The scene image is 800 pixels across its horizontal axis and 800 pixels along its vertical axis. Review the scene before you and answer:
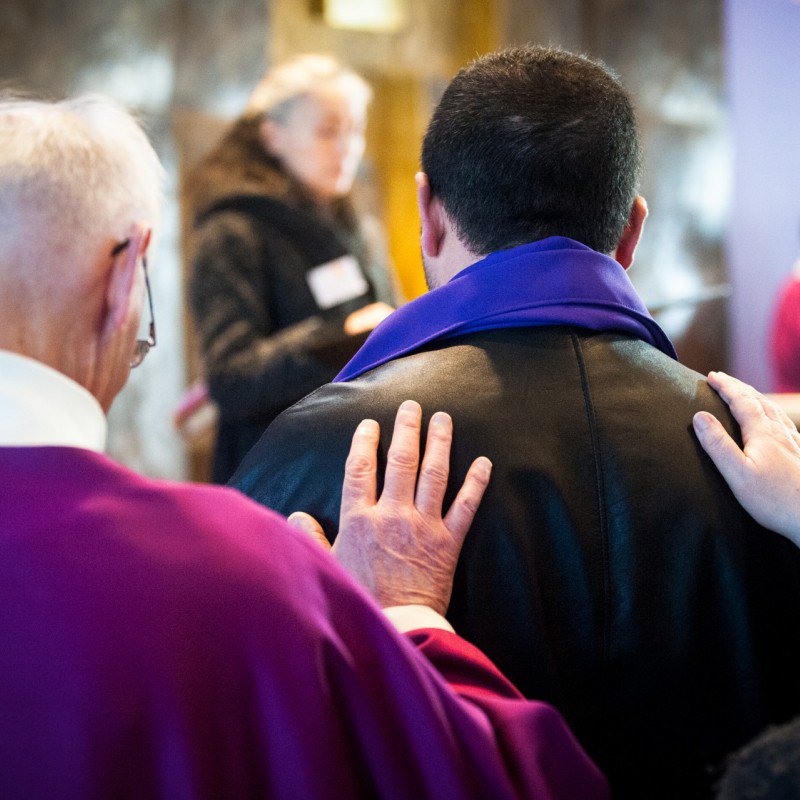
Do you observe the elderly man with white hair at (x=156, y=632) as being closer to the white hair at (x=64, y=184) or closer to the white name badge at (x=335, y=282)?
the white hair at (x=64, y=184)

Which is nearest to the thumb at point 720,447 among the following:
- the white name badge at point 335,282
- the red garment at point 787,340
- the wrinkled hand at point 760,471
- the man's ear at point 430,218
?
the wrinkled hand at point 760,471

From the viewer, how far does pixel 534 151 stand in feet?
4.07

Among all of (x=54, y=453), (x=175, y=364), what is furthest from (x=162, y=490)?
(x=175, y=364)

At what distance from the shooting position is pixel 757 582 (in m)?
1.22

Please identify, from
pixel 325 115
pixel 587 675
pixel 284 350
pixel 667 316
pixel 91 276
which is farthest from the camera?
pixel 667 316

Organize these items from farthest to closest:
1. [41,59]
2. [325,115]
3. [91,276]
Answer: [41,59], [325,115], [91,276]

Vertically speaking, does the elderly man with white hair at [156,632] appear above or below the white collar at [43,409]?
below

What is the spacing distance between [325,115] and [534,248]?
1.91m

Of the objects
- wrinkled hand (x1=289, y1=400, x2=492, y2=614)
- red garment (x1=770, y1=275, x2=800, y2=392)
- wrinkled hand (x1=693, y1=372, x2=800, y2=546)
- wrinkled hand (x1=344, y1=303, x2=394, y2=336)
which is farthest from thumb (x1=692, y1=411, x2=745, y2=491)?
red garment (x1=770, y1=275, x2=800, y2=392)

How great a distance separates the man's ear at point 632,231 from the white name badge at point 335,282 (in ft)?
5.30

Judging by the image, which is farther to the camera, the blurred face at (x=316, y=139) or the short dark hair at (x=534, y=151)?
the blurred face at (x=316, y=139)

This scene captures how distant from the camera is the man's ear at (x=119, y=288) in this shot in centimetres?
111

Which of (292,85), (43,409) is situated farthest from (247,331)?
(43,409)

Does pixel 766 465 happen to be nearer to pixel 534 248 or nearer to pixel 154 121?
pixel 534 248
